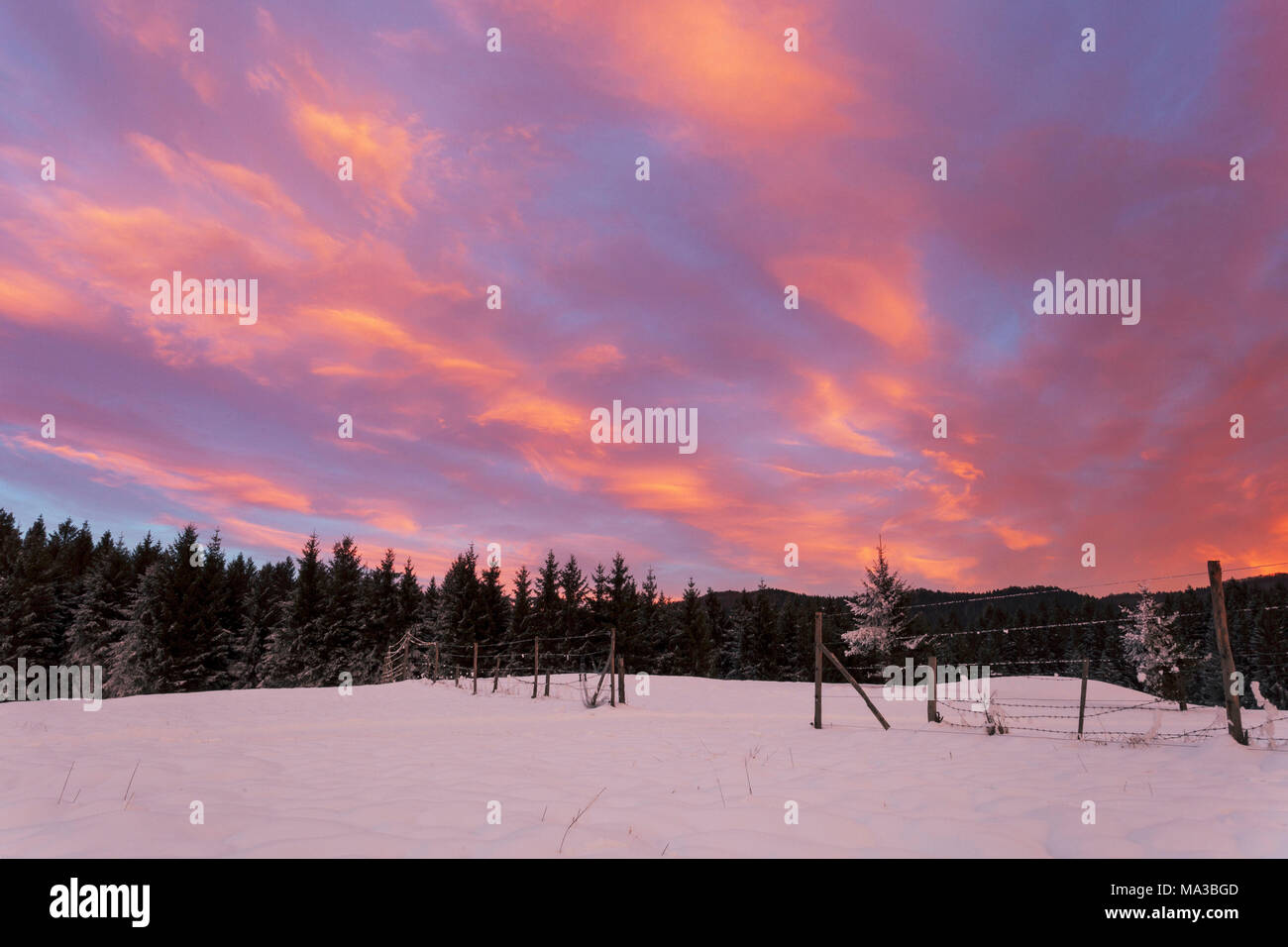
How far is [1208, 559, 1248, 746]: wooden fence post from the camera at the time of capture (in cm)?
848

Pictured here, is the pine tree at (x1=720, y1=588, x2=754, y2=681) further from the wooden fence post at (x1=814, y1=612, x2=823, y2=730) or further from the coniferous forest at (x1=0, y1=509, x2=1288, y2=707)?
the wooden fence post at (x1=814, y1=612, x2=823, y2=730)

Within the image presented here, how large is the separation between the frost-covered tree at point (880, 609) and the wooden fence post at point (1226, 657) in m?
34.4

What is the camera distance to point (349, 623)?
50.4 m

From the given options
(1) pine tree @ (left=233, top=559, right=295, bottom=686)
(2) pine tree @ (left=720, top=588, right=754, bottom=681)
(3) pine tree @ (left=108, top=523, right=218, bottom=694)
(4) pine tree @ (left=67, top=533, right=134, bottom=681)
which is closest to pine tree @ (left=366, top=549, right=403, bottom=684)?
(1) pine tree @ (left=233, top=559, right=295, bottom=686)

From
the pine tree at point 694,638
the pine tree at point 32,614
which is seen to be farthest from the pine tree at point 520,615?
the pine tree at point 32,614

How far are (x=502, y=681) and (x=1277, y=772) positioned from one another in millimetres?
24195

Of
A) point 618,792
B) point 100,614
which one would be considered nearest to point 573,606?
point 100,614

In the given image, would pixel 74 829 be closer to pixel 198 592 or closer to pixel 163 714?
pixel 163 714

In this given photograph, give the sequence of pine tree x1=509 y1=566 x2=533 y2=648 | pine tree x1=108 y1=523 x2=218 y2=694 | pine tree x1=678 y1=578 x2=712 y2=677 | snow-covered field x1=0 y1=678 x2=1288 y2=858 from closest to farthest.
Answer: snow-covered field x1=0 y1=678 x2=1288 y2=858 < pine tree x1=108 y1=523 x2=218 y2=694 < pine tree x1=509 y1=566 x2=533 y2=648 < pine tree x1=678 y1=578 x2=712 y2=677

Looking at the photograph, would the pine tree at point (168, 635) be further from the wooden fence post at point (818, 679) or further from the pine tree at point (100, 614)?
the wooden fence post at point (818, 679)

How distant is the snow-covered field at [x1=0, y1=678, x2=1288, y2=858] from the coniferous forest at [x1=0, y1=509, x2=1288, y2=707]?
26998 millimetres

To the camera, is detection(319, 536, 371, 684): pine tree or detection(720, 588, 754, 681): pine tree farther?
detection(720, 588, 754, 681): pine tree
